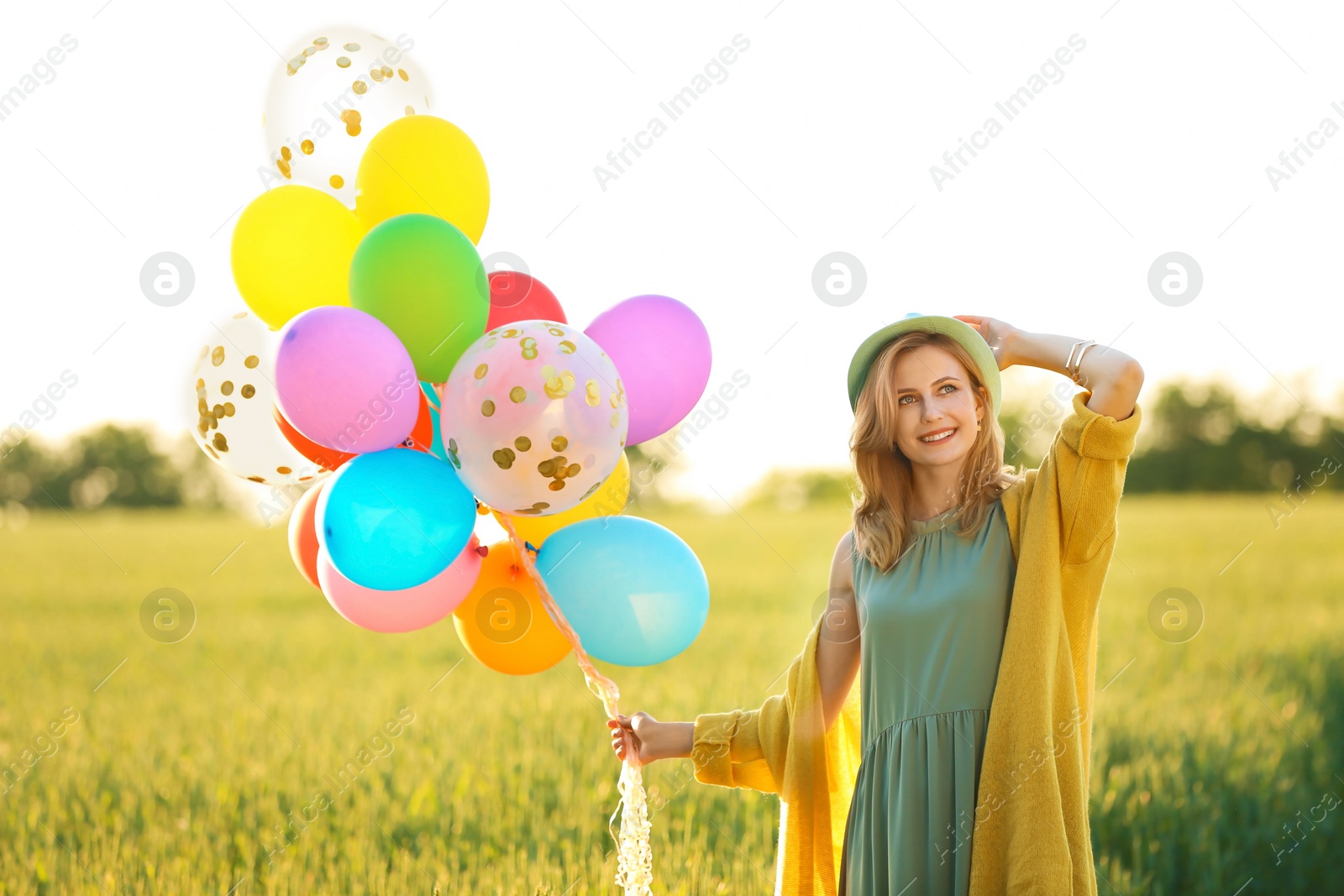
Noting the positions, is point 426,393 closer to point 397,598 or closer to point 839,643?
point 397,598

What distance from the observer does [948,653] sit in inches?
79.0

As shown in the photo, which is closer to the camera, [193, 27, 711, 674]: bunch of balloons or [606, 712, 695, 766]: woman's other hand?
[193, 27, 711, 674]: bunch of balloons

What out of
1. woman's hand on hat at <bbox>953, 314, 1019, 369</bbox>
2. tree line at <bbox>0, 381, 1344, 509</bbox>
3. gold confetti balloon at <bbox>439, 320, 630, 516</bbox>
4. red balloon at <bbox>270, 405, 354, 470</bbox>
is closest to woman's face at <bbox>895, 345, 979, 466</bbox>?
woman's hand on hat at <bbox>953, 314, 1019, 369</bbox>

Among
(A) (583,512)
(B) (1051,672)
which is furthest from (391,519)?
(B) (1051,672)

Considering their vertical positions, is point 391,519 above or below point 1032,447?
below

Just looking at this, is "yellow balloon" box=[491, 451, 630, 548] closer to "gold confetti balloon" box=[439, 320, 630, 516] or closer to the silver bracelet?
"gold confetti balloon" box=[439, 320, 630, 516]

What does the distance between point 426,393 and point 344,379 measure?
0.32 m

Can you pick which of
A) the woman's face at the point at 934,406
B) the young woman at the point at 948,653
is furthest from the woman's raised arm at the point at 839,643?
the woman's face at the point at 934,406

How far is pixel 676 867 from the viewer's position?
3191 mm

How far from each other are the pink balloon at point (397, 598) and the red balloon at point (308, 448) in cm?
22

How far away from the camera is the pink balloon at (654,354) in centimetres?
227

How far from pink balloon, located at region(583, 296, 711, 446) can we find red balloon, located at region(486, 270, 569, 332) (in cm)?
11

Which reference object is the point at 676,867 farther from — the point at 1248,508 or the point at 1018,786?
the point at 1248,508

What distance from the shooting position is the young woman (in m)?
1.92
